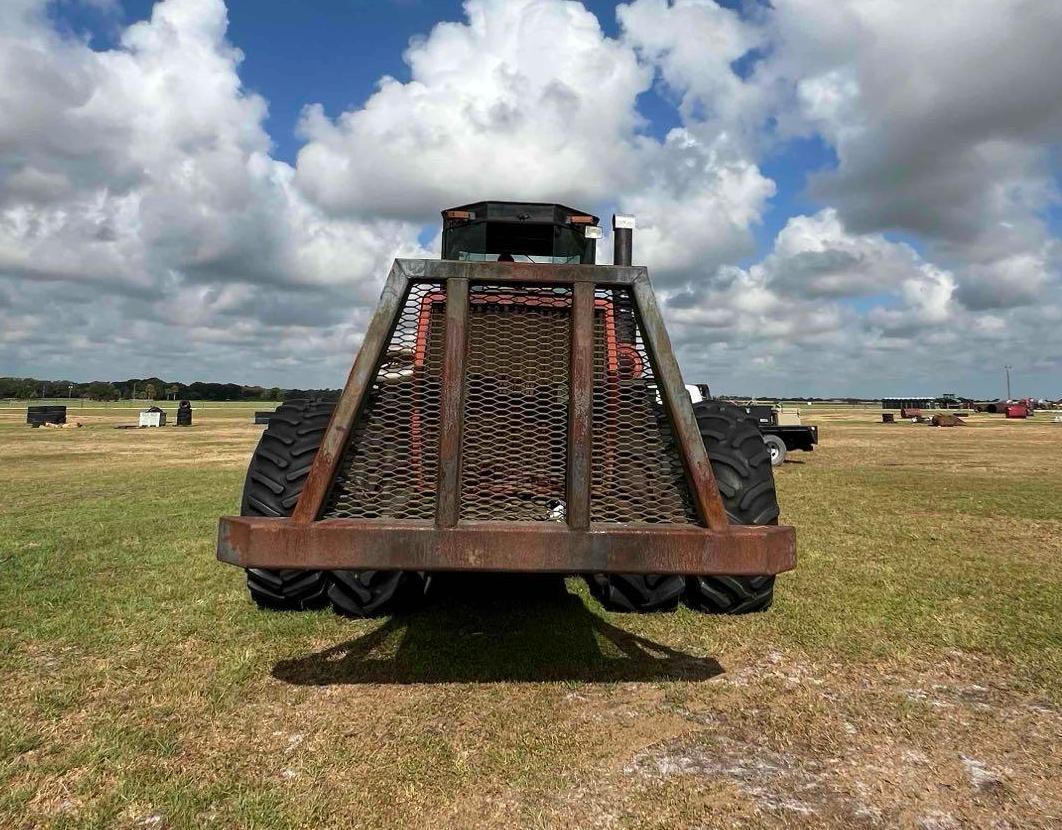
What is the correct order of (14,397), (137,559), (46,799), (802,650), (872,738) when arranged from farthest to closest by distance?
(14,397) < (137,559) < (802,650) < (872,738) < (46,799)

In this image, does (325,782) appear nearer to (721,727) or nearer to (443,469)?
(443,469)

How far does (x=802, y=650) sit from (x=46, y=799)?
3.28 m

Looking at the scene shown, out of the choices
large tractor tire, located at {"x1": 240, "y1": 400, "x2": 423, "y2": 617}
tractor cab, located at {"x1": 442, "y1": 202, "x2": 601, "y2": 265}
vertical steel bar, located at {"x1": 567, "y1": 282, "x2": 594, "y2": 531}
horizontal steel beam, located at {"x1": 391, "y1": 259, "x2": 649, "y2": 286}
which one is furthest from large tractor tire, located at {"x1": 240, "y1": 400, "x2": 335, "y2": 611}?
tractor cab, located at {"x1": 442, "y1": 202, "x2": 601, "y2": 265}

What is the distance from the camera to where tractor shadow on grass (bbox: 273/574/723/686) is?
3.29 m

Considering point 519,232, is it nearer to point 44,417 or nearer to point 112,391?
point 44,417

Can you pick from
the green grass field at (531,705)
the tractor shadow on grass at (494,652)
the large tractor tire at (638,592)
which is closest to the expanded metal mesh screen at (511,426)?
the green grass field at (531,705)

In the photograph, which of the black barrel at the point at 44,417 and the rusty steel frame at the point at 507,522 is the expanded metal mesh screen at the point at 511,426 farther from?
the black barrel at the point at 44,417

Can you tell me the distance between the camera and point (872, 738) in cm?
271

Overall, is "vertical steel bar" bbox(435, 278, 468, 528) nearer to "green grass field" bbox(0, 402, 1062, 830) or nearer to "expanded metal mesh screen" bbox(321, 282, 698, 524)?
"expanded metal mesh screen" bbox(321, 282, 698, 524)

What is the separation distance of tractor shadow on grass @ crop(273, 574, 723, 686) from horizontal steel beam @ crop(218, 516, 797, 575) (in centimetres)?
103

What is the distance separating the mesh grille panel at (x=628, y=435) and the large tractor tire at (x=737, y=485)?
1.65ft

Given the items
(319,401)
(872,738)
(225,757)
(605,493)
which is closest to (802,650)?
(872,738)

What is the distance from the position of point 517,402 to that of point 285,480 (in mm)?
1501

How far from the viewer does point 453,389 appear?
2.55 meters
